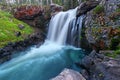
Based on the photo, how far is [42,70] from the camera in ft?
85.6

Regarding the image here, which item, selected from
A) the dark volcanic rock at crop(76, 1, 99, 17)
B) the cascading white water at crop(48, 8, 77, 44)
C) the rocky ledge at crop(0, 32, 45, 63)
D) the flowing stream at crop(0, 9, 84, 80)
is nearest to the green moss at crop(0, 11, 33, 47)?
the rocky ledge at crop(0, 32, 45, 63)

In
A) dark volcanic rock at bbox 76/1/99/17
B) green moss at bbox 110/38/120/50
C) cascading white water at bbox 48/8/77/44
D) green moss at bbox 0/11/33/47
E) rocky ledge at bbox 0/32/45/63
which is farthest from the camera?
cascading white water at bbox 48/8/77/44

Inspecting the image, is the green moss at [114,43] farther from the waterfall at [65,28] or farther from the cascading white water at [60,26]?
the cascading white water at [60,26]

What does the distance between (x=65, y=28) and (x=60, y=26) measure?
3.19 metres

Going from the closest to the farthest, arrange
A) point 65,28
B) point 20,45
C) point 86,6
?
point 86,6
point 20,45
point 65,28

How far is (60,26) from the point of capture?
45.2m

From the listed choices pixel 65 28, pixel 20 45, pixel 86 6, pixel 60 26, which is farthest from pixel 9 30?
pixel 86 6

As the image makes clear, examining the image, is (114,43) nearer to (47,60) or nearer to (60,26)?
(47,60)

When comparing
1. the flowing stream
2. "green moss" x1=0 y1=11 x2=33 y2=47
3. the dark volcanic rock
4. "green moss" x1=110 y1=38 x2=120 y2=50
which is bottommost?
the flowing stream

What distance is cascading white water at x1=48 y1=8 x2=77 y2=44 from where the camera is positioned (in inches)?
1670

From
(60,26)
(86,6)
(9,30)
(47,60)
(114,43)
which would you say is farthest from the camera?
(9,30)

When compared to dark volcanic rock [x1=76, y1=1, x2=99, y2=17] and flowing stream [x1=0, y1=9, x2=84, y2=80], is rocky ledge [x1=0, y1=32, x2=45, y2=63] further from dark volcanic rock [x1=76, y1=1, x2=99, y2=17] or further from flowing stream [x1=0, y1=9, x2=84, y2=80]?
dark volcanic rock [x1=76, y1=1, x2=99, y2=17]

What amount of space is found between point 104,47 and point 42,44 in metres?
20.8

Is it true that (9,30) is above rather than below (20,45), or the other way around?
above
